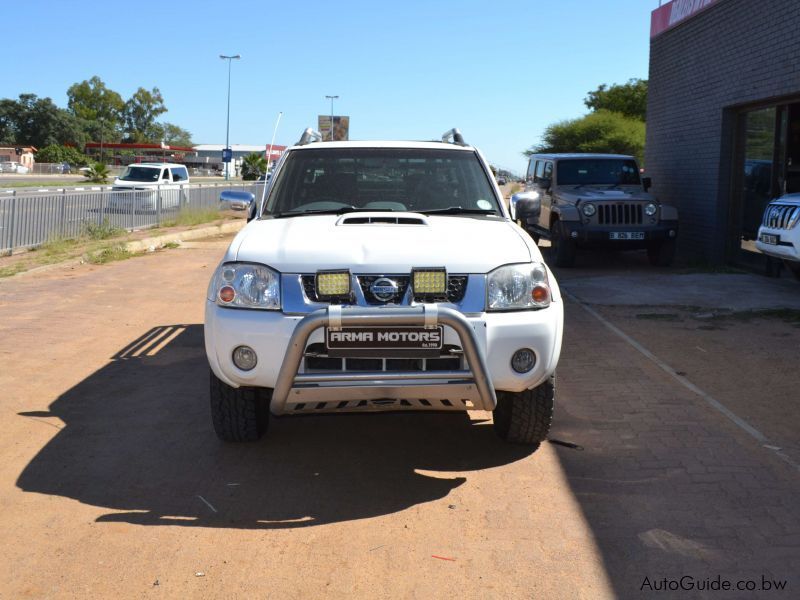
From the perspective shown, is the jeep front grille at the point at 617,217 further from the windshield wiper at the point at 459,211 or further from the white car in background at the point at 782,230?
the windshield wiper at the point at 459,211

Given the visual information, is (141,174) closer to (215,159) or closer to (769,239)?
(769,239)

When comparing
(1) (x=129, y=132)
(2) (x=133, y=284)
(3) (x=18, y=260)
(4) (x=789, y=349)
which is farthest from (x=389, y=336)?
(1) (x=129, y=132)

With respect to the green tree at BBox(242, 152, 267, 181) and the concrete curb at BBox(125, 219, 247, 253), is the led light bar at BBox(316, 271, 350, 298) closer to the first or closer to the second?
the concrete curb at BBox(125, 219, 247, 253)

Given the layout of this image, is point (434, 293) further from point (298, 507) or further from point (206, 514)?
point (206, 514)

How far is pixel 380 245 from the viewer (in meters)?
4.73

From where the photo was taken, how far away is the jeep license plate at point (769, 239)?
1091 cm

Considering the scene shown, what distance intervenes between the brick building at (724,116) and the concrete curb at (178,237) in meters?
9.81

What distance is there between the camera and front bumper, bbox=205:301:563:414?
14.2 ft

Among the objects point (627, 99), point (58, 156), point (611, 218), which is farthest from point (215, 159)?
point (611, 218)

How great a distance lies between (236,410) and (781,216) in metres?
7.91

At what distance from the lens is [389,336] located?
444cm

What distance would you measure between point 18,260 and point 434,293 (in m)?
11.8

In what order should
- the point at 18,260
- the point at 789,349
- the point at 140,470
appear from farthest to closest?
the point at 18,260 → the point at 789,349 → the point at 140,470

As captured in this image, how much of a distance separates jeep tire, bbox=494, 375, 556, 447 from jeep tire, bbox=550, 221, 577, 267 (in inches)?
388
